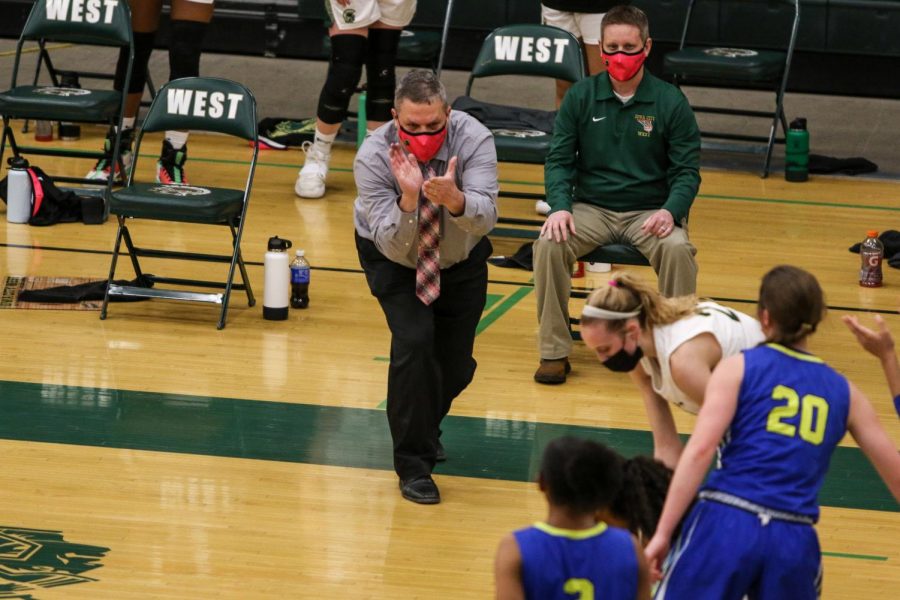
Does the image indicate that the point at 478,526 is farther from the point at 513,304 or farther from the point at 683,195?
the point at 513,304

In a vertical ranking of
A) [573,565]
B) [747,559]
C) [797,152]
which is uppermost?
[573,565]

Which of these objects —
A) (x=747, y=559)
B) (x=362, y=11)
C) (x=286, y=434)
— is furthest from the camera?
(x=362, y=11)

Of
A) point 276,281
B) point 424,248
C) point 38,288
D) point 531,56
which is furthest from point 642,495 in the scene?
point 531,56

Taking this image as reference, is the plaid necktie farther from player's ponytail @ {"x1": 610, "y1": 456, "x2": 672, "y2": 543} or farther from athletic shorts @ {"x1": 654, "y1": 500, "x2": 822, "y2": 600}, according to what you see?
athletic shorts @ {"x1": 654, "y1": 500, "x2": 822, "y2": 600}

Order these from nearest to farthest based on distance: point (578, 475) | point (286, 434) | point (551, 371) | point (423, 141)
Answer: point (578, 475) < point (423, 141) < point (286, 434) < point (551, 371)

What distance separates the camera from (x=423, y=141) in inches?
181

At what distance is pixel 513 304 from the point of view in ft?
22.6

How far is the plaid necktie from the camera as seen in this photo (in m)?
4.59

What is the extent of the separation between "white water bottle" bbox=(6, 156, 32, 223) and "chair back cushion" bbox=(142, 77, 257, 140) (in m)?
1.26

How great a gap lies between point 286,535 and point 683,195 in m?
2.27

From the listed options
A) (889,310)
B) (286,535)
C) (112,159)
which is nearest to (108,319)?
(112,159)

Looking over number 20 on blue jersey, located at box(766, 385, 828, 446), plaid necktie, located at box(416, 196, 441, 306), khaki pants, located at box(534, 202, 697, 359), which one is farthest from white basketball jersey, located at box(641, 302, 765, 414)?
khaki pants, located at box(534, 202, 697, 359)

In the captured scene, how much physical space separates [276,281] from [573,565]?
12.9ft

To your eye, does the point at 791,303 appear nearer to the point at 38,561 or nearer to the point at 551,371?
the point at 38,561
